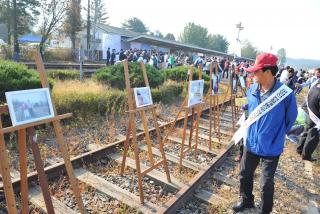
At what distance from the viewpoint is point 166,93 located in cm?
1277

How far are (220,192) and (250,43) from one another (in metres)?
134

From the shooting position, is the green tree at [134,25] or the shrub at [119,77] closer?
the shrub at [119,77]

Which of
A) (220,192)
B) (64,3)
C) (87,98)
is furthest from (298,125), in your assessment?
(64,3)

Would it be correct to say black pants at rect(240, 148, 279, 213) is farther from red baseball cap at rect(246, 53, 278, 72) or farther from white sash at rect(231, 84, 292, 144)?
red baseball cap at rect(246, 53, 278, 72)

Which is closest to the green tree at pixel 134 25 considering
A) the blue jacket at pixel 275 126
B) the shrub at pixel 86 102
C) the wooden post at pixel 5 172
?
the shrub at pixel 86 102

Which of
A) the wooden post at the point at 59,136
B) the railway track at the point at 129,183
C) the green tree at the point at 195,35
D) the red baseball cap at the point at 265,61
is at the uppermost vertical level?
the green tree at the point at 195,35

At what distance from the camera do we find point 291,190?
5.59m

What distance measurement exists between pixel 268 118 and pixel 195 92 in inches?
95.3

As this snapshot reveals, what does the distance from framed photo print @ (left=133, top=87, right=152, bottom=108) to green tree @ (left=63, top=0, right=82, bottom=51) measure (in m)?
35.7

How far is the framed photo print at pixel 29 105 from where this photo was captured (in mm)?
2652

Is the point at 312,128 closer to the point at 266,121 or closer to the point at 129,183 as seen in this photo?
the point at 266,121

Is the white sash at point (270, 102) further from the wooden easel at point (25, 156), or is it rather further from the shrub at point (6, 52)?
the shrub at point (6, 52)

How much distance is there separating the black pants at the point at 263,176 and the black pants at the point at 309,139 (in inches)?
141

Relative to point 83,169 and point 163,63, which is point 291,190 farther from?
point 163,63
